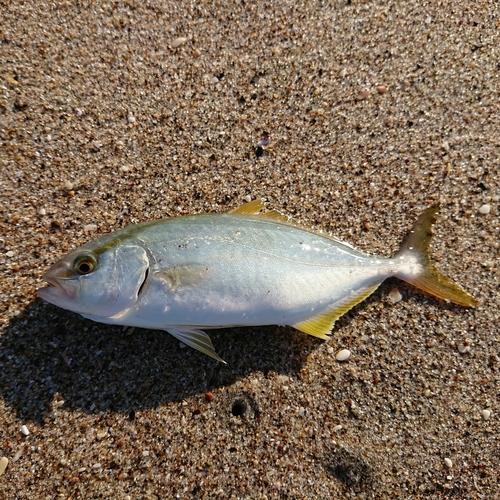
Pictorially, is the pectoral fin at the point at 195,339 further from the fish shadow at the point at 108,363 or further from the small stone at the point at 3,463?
the small stone at the point at 3,463

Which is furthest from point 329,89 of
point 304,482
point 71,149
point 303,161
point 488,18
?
point 304,482

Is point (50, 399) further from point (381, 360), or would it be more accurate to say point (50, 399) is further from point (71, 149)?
point (381, 360)

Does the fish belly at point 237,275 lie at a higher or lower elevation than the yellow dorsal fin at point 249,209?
lower

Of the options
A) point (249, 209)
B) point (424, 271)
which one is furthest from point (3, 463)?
point (424, 271)

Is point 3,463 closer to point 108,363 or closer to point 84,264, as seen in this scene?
point 108,363

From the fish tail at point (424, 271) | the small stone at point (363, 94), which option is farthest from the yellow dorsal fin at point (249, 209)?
the small stone at point (363, 94)
